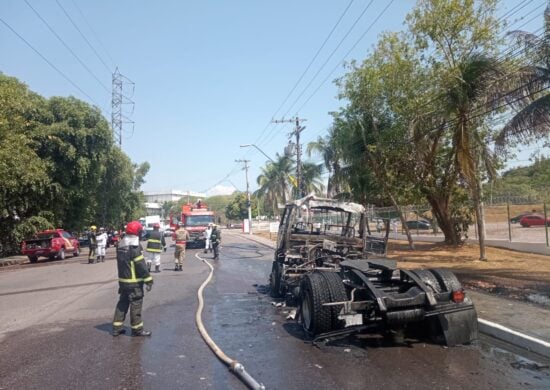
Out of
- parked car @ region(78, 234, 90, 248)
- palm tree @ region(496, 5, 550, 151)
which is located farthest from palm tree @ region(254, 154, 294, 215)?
palm tree @ region(496, 5, 550, 151)

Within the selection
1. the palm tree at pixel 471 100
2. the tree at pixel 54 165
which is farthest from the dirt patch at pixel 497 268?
the tree at pixel 54 165

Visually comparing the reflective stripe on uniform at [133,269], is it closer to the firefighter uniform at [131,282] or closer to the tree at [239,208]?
the firefighter uniform at [131,282]

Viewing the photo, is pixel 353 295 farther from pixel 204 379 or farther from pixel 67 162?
pixel 67 162

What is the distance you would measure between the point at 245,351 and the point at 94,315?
4170 millimetres

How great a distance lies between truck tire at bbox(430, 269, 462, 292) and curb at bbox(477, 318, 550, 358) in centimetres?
95

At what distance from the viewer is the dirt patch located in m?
Result: 10.6

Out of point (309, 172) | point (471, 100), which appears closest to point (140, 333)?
point (471, 100)

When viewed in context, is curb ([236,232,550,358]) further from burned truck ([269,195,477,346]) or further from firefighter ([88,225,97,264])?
firefighter ([88,225,97,264])

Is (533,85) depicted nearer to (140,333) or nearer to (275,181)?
(140,333)

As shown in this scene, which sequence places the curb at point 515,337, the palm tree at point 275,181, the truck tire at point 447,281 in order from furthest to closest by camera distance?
the palm tree at point 275,181 < the truck tire at point 447,281 < the curb at point 515,337

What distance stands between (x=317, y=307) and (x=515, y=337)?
2.82 meters

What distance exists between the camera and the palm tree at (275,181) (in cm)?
6103

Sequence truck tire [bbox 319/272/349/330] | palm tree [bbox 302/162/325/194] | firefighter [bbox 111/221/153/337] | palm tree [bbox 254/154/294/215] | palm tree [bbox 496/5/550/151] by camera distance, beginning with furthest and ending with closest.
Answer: palm tree [bbox 254/154/294/215] → palm tree [bbox 302/162/325/194] → palm tree [bbox 496/5/550/151] → firefighter [bbox 111/221/153/337] → truck tire [bbox 319/272/349/330]

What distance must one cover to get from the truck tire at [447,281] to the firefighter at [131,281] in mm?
4384
